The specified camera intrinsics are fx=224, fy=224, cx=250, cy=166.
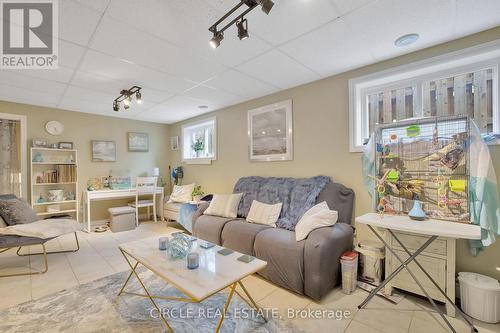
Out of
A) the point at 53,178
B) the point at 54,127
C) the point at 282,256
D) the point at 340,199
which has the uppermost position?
the point at 54,127

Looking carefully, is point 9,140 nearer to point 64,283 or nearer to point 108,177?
point 108,177

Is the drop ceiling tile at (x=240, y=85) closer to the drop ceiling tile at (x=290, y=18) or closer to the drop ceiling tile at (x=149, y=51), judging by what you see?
the drop ceiling tile at (x=149, y=51)

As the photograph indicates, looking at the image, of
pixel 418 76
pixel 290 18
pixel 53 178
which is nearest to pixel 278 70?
pixel 290 18

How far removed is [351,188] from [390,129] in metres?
0.80

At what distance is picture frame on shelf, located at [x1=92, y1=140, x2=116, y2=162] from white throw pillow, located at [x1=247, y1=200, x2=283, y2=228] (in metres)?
3.81

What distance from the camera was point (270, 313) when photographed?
6.22 feet

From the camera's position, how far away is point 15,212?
9.62 feet

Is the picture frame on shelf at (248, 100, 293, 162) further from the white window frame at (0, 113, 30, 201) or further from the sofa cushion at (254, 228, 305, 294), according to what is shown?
the white window frame at (0, 113, 30, 201)

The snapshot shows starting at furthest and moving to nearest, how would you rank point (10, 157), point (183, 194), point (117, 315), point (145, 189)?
point (145, 189) → point (183, 194) → point (10, 157) → point (117, 315)

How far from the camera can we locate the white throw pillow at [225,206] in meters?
3.33

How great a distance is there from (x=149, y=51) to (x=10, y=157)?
409 cm

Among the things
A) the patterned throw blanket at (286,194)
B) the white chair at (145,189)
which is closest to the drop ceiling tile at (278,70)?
the patterned throw blanket at (286,194)

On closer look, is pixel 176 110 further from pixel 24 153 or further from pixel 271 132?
pixel 24 153

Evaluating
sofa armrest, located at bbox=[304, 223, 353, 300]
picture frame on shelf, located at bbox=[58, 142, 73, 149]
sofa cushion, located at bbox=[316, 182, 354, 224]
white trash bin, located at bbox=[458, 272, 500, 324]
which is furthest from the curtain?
white trash bin, located at bbox=[458, 272, 500, 324]
